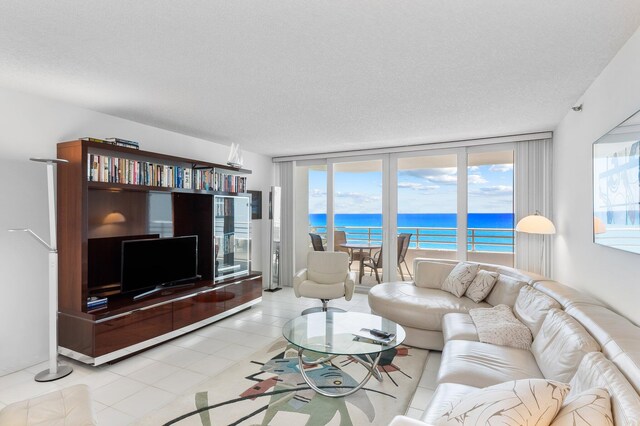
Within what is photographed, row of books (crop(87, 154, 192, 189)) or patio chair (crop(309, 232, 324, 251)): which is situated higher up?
row of books (crop(87, 154, 192, 189))

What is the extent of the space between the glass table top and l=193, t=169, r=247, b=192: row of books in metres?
2.28

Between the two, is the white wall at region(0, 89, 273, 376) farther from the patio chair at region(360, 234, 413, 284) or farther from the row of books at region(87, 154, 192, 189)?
the patio chair at region(360, 234, 413, 284)

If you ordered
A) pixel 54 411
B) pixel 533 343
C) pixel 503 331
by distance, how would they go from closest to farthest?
1. pixel 54 411
2. pixel 533 343
3. pixel 503 331

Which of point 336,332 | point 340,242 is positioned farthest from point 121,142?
point 340,242

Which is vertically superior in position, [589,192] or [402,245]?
[589,192]

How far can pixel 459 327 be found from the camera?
112 inches

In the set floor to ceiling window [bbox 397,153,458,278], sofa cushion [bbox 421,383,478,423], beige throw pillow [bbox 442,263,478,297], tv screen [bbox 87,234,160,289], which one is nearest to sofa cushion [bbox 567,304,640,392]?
sofa cushion [bbox 421,383,478,423]

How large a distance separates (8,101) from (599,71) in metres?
4.82

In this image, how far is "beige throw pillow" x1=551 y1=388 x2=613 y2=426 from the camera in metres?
1.14

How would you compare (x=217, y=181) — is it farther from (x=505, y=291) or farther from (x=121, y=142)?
(x=505, y=291)

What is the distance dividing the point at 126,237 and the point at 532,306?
404 centimetres

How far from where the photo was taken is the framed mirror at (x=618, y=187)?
6.04 ft

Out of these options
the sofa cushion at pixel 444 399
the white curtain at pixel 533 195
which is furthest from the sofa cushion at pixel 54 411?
the white curtain at pixel 533 195

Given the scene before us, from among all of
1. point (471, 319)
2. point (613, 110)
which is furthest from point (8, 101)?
point (613, 110)
